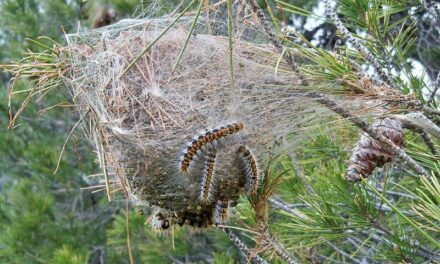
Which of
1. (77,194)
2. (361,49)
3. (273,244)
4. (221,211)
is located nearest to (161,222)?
(221,211)

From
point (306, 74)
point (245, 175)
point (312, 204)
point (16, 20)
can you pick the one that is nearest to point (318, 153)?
point (312, 204)

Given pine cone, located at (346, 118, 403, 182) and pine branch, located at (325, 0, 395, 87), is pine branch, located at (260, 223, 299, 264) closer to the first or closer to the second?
pine cone, located at (346, 118, 403, 182)

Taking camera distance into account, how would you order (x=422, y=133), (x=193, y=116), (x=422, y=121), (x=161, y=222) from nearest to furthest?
(x=422, y=121)
(x=193, y=116)
(x=422, y=133)
(x=161, y=222)

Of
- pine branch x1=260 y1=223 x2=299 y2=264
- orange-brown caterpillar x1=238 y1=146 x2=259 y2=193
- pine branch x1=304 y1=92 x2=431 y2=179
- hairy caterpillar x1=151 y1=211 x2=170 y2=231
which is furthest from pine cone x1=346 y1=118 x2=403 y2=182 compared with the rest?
hairy caterpillar x1=151 y1=211 x2=170 y2=231

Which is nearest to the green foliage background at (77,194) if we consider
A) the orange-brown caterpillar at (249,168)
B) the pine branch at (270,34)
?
the orange-brown caterpillar at (249,168)

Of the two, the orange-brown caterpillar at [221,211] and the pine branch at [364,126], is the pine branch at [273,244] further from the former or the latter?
the pine branch at [364,126]

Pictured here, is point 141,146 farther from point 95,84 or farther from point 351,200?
point 351,200

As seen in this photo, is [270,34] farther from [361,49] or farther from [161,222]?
[161,222]
